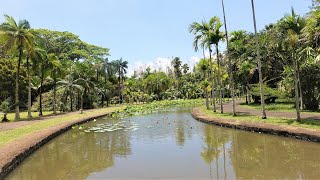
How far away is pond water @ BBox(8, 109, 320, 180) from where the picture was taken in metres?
11.7

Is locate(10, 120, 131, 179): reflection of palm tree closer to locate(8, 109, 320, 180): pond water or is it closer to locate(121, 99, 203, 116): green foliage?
locate(8, 109, 320, 180): pond water

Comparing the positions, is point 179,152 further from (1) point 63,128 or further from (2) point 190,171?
(1) point 63,128

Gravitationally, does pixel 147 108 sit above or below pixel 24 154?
above

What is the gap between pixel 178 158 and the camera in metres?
14.3

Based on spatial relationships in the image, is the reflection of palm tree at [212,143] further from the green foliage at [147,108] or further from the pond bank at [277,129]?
the green foliage at [147,108]

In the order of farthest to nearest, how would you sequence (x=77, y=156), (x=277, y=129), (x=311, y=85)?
1. (x=311, y=85)
2. (x=277, y=129)
3. (x=77, y=156)

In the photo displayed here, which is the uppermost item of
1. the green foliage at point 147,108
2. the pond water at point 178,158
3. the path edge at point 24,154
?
the green foliage at point 147,108

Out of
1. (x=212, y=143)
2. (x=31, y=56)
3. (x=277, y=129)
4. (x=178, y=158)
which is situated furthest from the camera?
(x=31, y=56)

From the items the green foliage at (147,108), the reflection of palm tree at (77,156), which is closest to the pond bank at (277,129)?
the reflection of palm tree at (77,156)

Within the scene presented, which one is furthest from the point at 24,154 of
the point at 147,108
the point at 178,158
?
the point at 147,108

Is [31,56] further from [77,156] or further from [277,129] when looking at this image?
[277,129]

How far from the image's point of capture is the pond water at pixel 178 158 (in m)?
11.7

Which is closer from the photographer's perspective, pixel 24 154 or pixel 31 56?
pixel 24 154

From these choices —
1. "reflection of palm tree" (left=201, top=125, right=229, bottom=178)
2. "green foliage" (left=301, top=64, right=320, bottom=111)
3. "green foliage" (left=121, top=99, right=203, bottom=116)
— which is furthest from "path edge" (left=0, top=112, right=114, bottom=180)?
"green foliage" (left=301, top=64, right=320, bottom=111)
